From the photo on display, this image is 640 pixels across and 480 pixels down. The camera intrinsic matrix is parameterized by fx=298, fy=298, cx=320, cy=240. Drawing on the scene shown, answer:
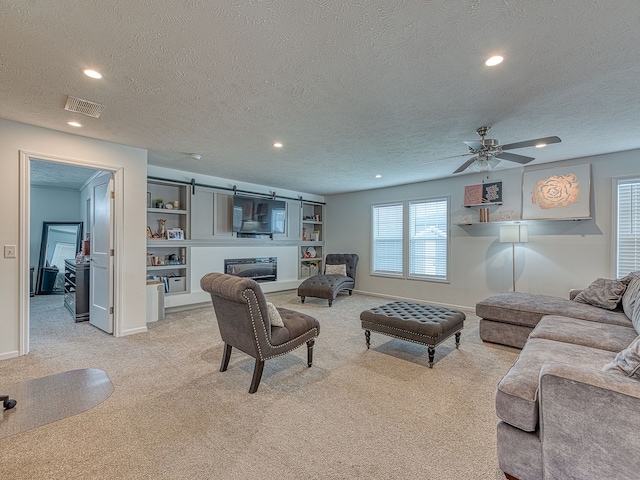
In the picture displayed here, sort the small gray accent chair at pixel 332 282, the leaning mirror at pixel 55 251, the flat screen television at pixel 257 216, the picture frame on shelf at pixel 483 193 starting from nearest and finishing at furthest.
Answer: the picture frame on shelf at pixel 483 193 → the small gray accent chair at pixel 332 282 → the flat screen television at pixel 257 216 → the leaning mirror at pixel 55 251

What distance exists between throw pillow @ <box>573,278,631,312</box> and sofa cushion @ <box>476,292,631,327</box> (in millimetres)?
75

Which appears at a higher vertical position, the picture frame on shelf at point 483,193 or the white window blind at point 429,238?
the picture frame on shelf at point 483,193

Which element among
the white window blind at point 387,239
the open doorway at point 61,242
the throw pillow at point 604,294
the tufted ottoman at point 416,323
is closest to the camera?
the tufted ottoman at point 416,323

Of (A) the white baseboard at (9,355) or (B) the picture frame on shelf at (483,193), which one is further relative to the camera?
(B) the picture frame on shelf at (483,193)

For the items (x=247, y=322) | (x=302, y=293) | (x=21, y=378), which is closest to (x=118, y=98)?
(x=247, y=322)

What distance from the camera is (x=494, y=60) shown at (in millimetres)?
2000

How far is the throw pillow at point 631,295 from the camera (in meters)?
2.94

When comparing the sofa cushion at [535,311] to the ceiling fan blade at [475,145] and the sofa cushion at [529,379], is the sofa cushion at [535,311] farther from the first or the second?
the ceiling fan blade at [475,145]

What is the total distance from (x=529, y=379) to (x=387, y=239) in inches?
206

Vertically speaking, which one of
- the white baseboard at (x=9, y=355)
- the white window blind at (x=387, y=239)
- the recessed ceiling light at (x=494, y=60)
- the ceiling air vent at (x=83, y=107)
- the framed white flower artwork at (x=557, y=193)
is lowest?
the white baseboard at (x=9, y=355)

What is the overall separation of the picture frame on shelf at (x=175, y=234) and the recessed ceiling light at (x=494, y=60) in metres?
5.10

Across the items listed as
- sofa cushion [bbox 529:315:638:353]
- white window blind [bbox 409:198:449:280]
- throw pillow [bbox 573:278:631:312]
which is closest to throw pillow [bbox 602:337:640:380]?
sofa cushion [bbox 529:315:638:353]

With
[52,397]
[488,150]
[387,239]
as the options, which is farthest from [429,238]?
[52,397]

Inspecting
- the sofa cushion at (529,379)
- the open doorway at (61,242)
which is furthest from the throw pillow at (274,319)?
the open doorway at (61,242)
